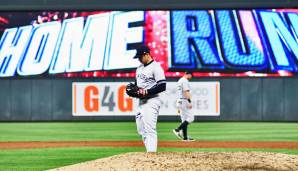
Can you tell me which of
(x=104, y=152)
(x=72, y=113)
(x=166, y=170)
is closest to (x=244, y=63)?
(x=72, y=113)

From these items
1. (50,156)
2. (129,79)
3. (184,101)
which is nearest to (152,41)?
(129,79)

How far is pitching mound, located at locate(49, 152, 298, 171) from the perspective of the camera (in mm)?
9703

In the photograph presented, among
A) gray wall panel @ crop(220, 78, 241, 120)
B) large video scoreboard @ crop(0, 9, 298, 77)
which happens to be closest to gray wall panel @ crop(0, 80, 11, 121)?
large video scoreboard @ crop(0, 9, 298, 77)

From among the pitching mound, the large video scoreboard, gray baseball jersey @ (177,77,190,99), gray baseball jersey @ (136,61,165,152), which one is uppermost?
the large video scoreboard

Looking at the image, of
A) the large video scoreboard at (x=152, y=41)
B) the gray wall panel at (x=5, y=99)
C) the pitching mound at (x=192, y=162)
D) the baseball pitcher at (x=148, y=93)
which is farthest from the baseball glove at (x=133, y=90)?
the gray wall panel at (x=5, y=99)

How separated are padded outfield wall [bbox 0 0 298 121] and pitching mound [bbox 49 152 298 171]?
22084mm

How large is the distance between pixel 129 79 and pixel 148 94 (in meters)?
21.0

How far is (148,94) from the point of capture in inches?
478

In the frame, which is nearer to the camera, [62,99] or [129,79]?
[129,79]

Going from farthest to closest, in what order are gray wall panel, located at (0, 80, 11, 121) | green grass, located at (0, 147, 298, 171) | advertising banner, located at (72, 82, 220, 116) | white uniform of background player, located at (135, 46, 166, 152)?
gray wall panel, located at (0, 80, 11, 121) → advertising banner, located at (72, 82, 220, 116) → green grass, located at (0, 147, 298, 171) → white uniform of background player, located at (135, 46, 166, 152)

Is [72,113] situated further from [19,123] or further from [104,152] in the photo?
[104,152]

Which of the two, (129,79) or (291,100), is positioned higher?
(129,79)

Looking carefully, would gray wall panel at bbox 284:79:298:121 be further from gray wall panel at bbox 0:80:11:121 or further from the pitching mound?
the pitching mound

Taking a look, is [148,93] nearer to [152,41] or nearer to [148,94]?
[148,94]
